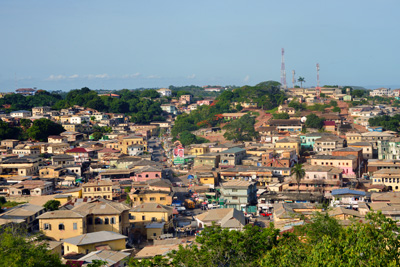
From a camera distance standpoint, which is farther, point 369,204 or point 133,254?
point 369,204

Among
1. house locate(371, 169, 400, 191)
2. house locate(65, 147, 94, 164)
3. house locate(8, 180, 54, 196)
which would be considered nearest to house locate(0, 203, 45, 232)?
house locate(8, 180, 54, 196)

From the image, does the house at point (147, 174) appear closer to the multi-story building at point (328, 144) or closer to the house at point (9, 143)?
the multi-story building at point (328, 144)

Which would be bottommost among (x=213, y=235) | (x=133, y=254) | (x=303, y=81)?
(x=133, y=254)

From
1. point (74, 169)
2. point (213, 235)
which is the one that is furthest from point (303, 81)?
point (213, 235)

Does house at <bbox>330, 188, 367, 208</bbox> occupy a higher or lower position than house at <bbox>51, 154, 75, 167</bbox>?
lower

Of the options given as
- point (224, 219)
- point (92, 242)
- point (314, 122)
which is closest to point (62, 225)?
point (92, 242)

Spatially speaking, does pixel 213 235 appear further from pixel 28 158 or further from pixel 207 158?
pixel 28 158

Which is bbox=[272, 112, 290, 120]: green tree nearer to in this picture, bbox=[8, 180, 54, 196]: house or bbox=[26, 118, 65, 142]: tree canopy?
bbox=[26, 118, 65, 142]: tree canopy
